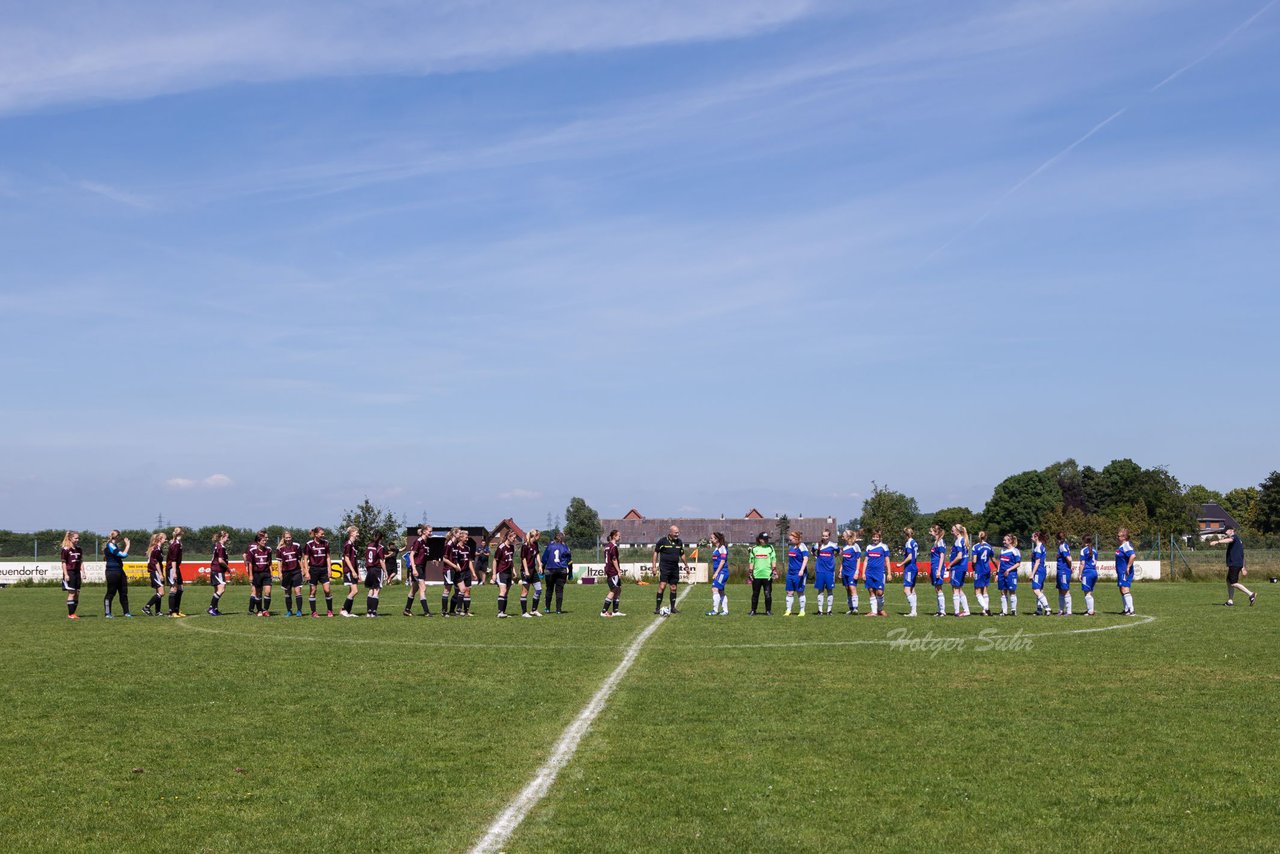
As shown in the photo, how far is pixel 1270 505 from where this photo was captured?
414ft

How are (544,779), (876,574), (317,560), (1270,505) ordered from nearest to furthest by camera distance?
1. (544,779)
2. (876,574)
3. (317,560)
4. (1270,505)

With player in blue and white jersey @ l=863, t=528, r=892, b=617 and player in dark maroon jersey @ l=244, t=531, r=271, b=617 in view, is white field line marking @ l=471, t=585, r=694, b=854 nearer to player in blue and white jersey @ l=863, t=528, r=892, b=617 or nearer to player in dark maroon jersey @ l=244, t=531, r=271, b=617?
player in blue and white jersey @ l=863, t=528, r=892, b=617

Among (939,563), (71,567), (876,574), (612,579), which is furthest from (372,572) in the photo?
(939,563)

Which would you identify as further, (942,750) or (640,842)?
(942,750)

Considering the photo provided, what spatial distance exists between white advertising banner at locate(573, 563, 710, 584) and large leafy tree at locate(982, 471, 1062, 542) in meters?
99.2

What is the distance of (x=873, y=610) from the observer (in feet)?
88.2

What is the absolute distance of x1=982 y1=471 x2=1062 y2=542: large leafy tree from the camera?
147875mm

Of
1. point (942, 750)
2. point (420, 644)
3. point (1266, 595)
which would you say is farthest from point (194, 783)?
point (1266, 595)

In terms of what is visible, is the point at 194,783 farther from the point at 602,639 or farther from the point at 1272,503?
the point at 1272,503

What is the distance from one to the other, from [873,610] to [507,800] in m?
19.6

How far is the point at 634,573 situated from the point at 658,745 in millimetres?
45333

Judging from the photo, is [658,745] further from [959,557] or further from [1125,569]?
[1125,569]

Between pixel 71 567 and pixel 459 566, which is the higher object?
pixel 71 567

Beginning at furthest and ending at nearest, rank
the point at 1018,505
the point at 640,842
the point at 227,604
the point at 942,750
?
1. the point at 1018,505
2. the point at 227,604
3. the point at 942,750
4. the point at 640,842
